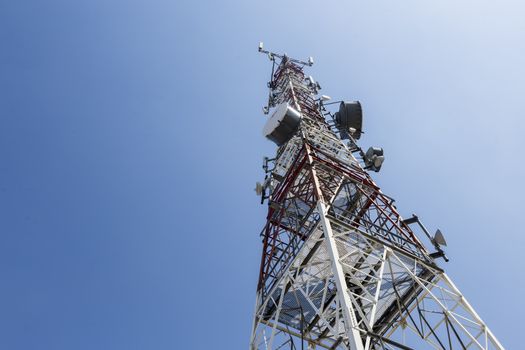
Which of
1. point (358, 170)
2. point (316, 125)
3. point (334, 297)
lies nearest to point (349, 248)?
point (334, 297)

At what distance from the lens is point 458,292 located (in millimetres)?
12453

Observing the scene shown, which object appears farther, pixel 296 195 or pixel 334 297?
pixel 296 195

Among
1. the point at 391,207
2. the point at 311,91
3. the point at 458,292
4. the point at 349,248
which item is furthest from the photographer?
the point at 311,91

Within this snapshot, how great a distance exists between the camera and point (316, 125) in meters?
23.1

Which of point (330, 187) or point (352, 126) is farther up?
point (352, 126)

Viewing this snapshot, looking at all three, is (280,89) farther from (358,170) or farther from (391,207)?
(391,207)

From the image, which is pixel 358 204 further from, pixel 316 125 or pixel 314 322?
pixel 316 125

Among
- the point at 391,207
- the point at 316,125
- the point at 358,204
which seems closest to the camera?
the point at 391,207

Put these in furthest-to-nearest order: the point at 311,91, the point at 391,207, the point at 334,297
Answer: the point at 311,91 < the point at 391,207 < the point at 334,297

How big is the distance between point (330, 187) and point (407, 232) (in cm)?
347

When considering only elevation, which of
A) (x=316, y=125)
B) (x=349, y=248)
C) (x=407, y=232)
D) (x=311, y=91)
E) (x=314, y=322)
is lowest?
(x=314, y=322)

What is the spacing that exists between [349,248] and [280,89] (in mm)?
18784

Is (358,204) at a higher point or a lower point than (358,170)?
lower

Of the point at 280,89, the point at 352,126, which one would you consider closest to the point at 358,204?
the point at 352,126
